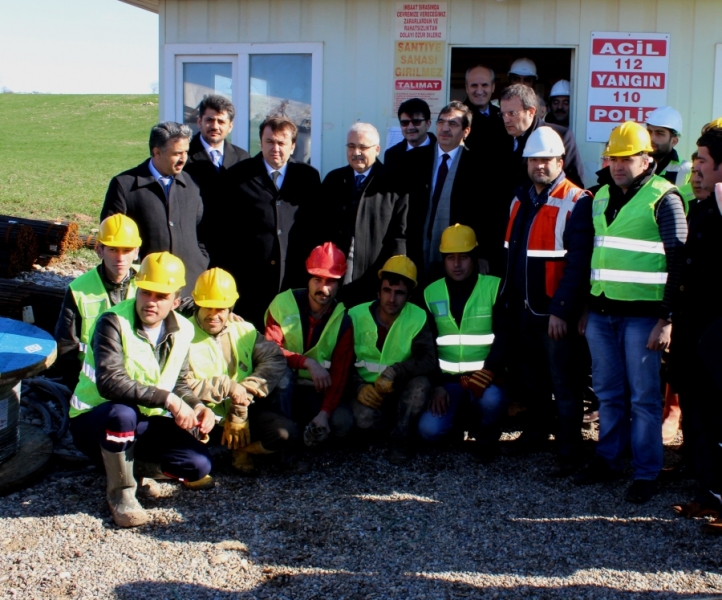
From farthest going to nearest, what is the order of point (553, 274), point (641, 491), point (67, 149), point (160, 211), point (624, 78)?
point (67, 149) < point (624, 78) < point (160, 211) < point (553, 274) < point (641, 491)

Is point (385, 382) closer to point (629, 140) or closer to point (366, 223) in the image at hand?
point (366, 223)

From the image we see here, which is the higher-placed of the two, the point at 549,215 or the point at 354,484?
the point at 549,215

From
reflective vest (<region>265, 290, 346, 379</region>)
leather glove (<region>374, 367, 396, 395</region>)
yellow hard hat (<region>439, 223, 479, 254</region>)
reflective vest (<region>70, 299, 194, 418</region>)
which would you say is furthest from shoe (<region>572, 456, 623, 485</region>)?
reflective vest (<region>70, 299, 194, 418</region>)

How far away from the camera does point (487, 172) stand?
600 centimetres

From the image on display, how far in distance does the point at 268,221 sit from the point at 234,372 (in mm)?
1292

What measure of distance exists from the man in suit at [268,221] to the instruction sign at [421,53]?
1.70 metres

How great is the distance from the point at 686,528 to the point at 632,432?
2.06 ft

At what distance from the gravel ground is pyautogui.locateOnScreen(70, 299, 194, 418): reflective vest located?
22.8 inches

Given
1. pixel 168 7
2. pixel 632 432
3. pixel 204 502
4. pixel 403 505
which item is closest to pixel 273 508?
pixel 204 502

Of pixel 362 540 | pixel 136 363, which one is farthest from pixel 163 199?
pixel 362 540

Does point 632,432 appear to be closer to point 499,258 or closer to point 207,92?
point 499,258

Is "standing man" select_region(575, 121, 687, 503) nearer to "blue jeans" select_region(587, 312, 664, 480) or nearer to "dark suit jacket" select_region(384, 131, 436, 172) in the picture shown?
"blue jeans" select_region(587, 312, 664, 480)

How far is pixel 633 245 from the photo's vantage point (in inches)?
184

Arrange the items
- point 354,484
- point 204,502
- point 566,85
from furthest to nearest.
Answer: point 566,85
point 354,484
point 204,502
